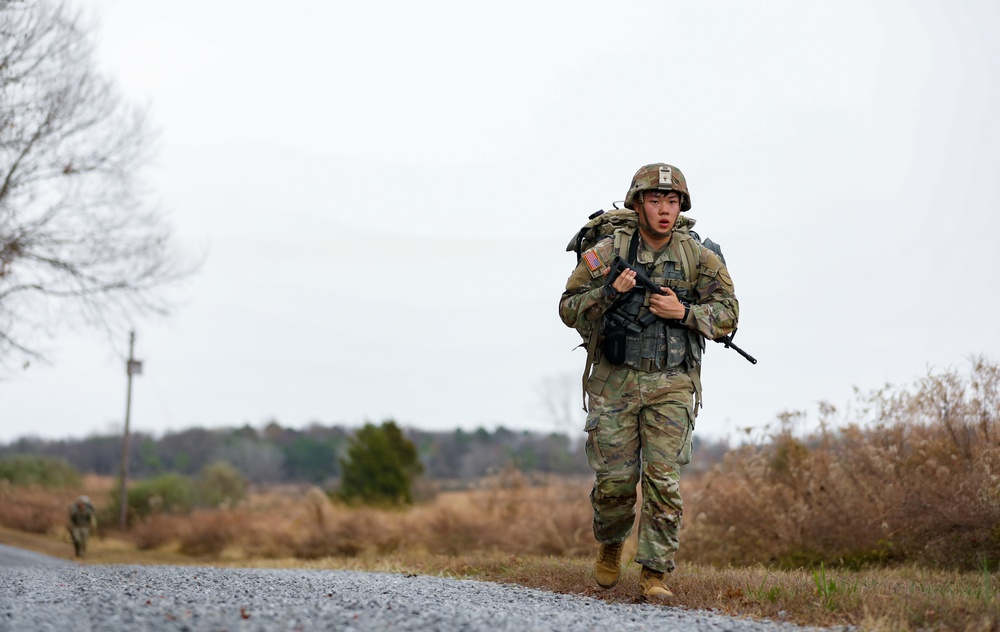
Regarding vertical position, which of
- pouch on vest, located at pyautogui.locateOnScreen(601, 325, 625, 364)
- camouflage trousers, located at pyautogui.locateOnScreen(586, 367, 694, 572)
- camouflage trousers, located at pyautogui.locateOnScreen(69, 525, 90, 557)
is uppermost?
pouch on vest, located at pyautogui.locateOnScreen(601, 325, 625, 364)

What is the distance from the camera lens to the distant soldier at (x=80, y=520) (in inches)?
874

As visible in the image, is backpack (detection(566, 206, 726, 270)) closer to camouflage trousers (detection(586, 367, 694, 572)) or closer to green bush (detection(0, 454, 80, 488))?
camouflage trousers (detection(586, 367, 694, 572))

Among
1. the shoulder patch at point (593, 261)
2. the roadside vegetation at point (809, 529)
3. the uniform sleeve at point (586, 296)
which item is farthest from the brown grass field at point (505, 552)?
the shoulder patch at point (593, 261)

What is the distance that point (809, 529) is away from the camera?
34.7ft

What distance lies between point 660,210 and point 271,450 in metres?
76.3

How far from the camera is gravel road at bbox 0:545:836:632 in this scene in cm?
439

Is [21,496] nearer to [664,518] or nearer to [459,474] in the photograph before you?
[664,518]

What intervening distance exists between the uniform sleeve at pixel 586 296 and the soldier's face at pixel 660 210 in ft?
1.07

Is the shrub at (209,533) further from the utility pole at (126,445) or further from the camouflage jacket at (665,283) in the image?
the camouflage jacket at (665,283)

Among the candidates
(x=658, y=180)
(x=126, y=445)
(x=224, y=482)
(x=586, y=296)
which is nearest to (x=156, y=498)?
(x=126, y=445)

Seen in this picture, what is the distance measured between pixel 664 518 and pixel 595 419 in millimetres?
779

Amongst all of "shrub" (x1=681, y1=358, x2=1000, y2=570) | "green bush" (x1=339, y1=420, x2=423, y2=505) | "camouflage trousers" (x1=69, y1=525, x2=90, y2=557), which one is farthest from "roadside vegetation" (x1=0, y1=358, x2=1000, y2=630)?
"green bush" (x1=339, y1=420, x2=423, y2=505)

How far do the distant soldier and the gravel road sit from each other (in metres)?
16.5

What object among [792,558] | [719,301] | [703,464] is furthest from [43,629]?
[703,464]
